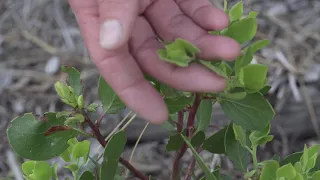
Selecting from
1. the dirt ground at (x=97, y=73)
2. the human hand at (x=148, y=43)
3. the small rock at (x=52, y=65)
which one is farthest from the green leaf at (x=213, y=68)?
the small rock at (x=52, y=65)

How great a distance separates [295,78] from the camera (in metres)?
2.04

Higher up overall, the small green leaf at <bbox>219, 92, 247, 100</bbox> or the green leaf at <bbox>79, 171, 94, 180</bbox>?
the small green leaf at <bbox>219, 92, 247, 100</bbox>

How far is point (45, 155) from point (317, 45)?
1.54 m

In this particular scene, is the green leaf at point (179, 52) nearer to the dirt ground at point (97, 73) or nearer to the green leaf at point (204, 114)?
the green leaf at point (204, 114)

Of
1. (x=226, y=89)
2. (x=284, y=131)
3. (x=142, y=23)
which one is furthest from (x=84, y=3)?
(x=284, y=131)

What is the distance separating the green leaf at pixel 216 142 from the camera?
97 centimetres

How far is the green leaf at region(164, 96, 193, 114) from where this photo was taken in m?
0.82

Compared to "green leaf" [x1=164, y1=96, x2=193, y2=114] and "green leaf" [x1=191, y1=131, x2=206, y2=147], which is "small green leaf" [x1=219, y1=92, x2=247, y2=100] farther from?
"green leaf" [x1=191, y1=131, x2=206, y2=147]

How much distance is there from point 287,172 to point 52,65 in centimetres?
158

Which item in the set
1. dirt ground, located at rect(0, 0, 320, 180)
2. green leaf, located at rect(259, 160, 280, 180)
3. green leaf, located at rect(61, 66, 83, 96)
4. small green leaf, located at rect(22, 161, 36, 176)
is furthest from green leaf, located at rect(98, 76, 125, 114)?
dirt ground, located at rect(0, 0, 320, 180)

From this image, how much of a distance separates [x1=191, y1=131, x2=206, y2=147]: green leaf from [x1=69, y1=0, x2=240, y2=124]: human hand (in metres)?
0.16

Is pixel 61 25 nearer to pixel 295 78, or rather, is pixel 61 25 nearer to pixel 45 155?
pixel 295 78

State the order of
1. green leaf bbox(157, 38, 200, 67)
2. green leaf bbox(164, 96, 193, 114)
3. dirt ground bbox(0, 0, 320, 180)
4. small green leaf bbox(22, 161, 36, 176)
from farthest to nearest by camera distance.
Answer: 1. dirt ground bbox(0, 0, 320, 180)
2. small green leaf bbox(22, 161, 36, 176)
3. green leaf bbox(164, 96, 193, 114)
4. green leaf bbox(157, 38, 200, 67)

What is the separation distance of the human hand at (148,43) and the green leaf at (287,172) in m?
0.17
